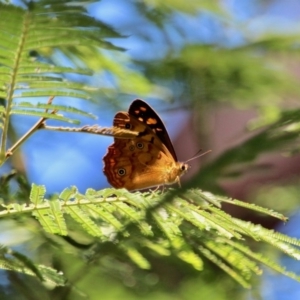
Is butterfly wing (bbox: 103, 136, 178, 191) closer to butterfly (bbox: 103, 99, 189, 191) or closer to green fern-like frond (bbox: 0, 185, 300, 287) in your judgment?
butterfly (bbox: 103, 99, 189, 191)

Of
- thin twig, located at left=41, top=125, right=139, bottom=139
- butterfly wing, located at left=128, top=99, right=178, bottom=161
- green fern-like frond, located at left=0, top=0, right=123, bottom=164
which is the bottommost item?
butterfly wing, located at left=128, top=99, right=178, bottom=161

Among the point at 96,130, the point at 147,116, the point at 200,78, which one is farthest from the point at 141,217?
the point at 200,78

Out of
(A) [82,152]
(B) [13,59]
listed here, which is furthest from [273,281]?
(B) [13,59]

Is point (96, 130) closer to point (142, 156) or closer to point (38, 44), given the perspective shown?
point (38, 44)

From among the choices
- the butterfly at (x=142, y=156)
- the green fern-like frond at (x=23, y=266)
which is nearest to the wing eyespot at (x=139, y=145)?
the butterfly at (x=142, y=156)

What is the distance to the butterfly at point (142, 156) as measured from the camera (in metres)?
0.79

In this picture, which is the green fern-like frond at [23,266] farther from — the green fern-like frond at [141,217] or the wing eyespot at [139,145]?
the wing eyespot at [139,145]

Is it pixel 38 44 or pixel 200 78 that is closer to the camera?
pixel 38 44

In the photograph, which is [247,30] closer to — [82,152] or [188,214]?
[82,152]

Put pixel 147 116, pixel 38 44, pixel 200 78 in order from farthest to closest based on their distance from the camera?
1. pixel 200 78
2. pixel 147 116
3. pixel 38 44

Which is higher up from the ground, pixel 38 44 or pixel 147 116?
pixel 38 44

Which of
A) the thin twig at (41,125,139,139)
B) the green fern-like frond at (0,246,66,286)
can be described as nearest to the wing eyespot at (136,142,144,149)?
the thin twig at (41,125,139,139)

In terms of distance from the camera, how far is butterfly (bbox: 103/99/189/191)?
79 cm

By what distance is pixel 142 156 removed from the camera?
0.83 metres
